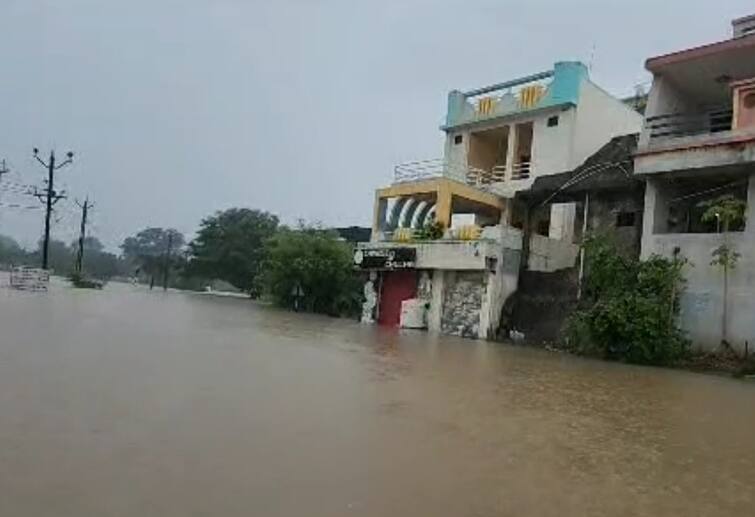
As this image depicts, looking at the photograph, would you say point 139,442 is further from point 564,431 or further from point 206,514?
point 564,431

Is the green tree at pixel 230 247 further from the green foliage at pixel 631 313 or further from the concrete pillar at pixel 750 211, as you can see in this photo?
the concrete pillar at pixel 750 211

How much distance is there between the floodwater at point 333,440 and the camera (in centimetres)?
360

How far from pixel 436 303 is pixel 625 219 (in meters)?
6.60

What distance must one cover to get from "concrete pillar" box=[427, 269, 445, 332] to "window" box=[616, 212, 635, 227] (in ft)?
19.2

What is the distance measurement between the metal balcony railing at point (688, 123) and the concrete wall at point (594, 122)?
5.29m

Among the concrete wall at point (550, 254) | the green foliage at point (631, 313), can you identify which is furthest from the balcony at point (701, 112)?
the concrete wall at point (550, 254)

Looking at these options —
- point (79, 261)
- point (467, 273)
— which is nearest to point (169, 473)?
point (467, 273)

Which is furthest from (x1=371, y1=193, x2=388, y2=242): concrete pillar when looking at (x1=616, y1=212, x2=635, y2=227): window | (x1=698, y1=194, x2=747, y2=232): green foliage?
(x1=698, y1=194, x2=747, y2=232): green foliage

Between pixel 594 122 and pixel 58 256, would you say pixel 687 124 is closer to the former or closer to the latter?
pixel 594 122

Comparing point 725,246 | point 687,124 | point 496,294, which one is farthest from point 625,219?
point 725,246

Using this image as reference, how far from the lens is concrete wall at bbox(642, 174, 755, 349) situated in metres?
15.9

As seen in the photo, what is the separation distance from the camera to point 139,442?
4402 mm

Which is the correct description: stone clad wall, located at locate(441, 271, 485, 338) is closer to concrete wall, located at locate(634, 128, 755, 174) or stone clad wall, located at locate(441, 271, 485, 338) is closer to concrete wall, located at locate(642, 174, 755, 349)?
concrete wall, located at locate(642, 174, 755, 349)

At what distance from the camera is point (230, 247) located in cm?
5531
